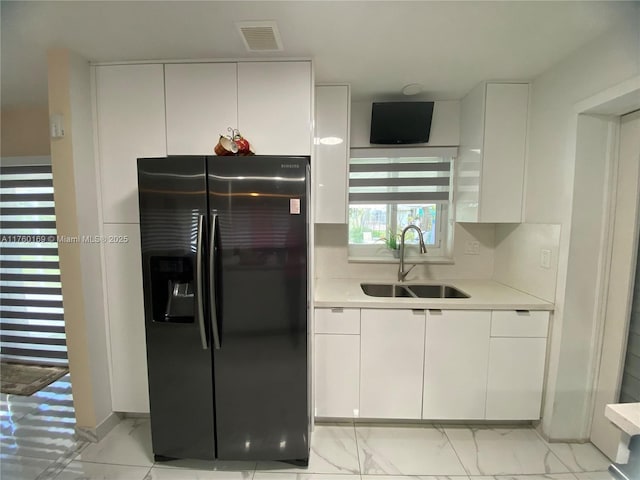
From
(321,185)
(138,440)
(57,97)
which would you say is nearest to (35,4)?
(57,97)

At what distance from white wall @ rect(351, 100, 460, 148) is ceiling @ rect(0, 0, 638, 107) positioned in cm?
37

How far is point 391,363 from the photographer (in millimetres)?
1726

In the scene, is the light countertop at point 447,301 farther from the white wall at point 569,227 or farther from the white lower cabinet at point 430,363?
the white wall at point 569,227

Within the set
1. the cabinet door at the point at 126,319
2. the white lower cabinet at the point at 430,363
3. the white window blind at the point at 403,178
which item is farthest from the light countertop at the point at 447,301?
the cabinet door at the point at 126,319

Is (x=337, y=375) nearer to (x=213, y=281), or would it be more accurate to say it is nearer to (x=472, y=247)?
(x=213, y=281)

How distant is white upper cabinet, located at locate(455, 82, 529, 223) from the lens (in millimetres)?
1842

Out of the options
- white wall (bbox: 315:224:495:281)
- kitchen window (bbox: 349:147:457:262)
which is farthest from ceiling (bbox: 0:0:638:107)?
white wall (bbox: 315:224:495:281)

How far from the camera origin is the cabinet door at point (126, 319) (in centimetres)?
171

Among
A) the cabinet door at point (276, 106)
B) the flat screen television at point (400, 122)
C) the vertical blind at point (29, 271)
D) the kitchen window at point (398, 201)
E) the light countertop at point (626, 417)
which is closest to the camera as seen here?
the light countertop at point (626, 417)

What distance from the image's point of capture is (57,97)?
1.52 metres

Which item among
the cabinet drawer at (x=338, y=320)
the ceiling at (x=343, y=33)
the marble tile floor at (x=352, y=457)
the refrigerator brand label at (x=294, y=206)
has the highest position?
the ceiling at (x=343, y=33)

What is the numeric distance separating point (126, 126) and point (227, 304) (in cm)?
133

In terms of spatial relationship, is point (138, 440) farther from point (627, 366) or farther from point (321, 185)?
point (627, 366)

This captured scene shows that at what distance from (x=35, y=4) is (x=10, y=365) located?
3455mm
